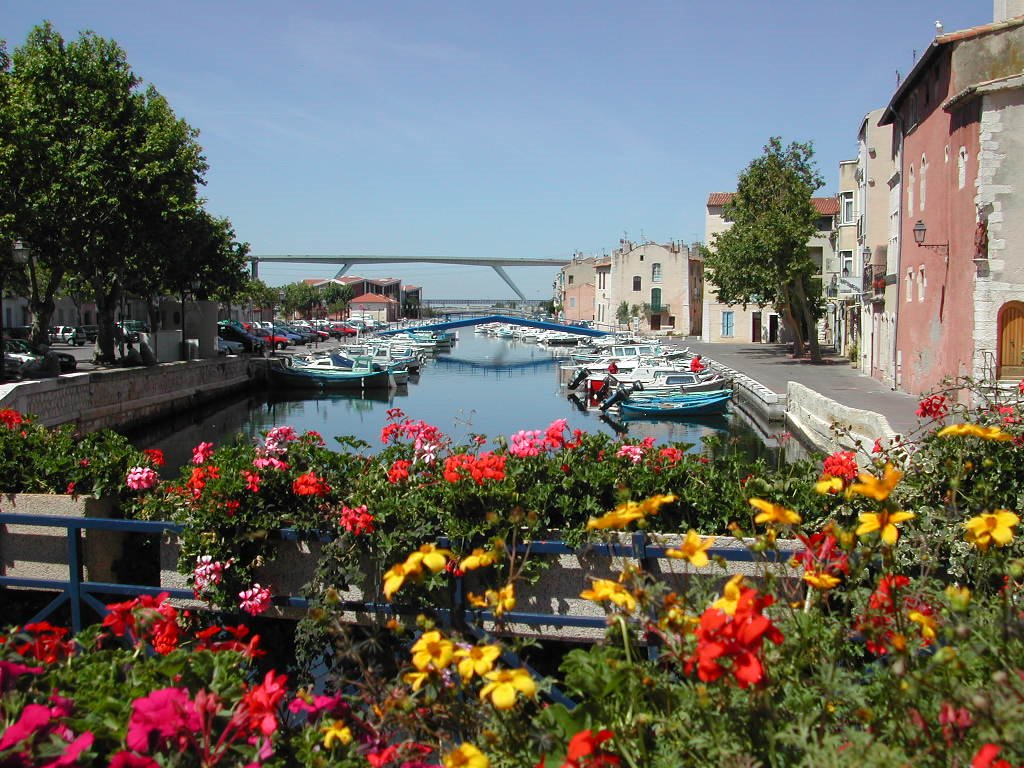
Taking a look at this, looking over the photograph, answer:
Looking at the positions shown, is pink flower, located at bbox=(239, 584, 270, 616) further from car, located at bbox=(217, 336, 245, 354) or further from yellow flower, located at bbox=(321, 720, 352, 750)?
car, located at bbox=(217, 336, 245, 354)

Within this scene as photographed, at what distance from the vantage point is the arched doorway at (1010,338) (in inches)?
915

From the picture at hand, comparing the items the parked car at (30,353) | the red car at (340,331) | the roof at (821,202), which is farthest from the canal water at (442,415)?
the red car at (340,331)

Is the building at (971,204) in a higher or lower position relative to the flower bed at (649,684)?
higher

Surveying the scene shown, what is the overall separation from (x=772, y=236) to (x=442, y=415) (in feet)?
60.6

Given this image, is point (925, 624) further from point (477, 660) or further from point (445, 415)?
point (445, 415)

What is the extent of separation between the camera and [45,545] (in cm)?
618

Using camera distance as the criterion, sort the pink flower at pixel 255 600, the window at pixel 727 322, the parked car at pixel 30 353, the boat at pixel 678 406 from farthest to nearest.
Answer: the window at pixel 727 322 < the boat at pixel 678 406 < the parked car at pixel 30 353 < the pink flower at pixel 255 600

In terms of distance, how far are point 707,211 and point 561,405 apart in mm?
39771

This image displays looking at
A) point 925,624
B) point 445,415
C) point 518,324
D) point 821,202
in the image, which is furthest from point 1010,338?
point 518,324

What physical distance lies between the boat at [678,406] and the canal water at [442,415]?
0.36 meters

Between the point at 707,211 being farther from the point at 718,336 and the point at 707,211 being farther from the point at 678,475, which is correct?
the point at 678,475

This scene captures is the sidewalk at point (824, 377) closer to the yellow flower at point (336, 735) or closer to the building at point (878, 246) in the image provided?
the building at point (878, 246)

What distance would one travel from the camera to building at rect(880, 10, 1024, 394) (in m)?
22.8

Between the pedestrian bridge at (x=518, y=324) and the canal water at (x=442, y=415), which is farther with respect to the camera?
the pedestrian bridge at (x=518, y=324)
